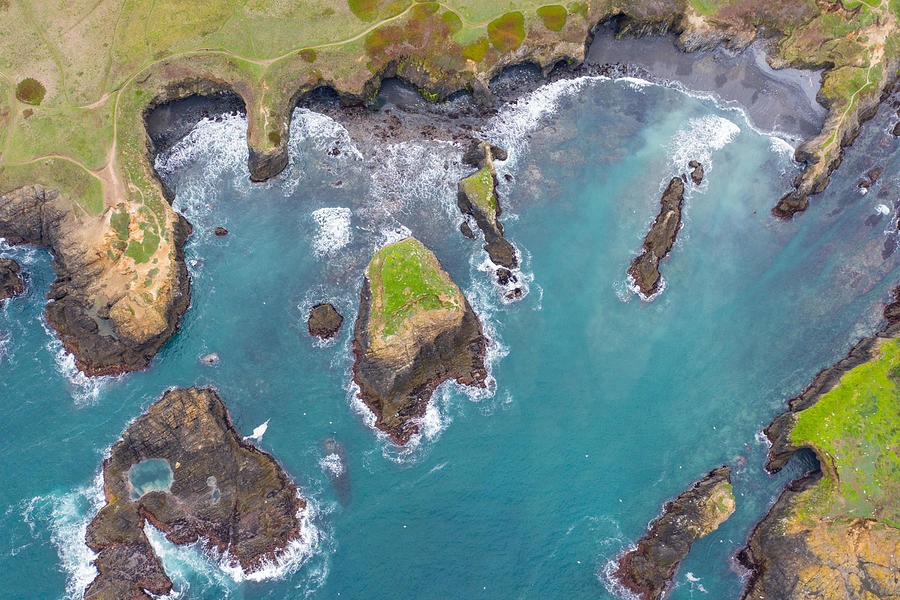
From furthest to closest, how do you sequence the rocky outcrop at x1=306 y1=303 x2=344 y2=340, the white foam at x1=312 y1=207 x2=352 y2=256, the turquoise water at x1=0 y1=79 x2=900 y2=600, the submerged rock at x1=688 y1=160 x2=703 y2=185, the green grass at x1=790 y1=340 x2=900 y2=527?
the submerged rock at x1=688 y1=160 x2=703 y2=185
the white foam at x1=312 y1=207 x2=352 y2=256
the rocky outcrop at x1=306 y1=303 x2=344 y2=340
the green grass at x1=790 y1=340 x2=900 y2=527
the turquoise water at x1=0 y1=79 x2=900 y2=600

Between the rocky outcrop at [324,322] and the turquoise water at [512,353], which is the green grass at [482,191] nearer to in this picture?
the turquoise water at [512,353]

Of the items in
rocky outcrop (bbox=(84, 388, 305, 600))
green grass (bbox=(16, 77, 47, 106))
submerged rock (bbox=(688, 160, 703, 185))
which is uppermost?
submerged rock (bbox=(688, 160, 703, 185))

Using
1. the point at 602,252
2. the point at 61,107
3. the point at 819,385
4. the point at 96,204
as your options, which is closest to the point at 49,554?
the point at 96,204

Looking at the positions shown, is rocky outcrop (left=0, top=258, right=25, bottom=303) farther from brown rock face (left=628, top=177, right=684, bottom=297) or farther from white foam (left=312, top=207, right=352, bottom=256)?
brown rock face (left=628, top=177, right=684, bottom=297)

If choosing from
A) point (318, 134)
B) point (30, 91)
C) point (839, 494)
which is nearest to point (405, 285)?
point (318, 134)

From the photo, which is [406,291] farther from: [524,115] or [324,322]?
[524,115]

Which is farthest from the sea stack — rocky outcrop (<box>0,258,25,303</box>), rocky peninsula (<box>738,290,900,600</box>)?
rocky outcrop (<box>0,258,25,303</box>)

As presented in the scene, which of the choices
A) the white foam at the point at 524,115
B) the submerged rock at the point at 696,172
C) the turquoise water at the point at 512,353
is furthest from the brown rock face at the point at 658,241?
the white foam at the point at 524,115
